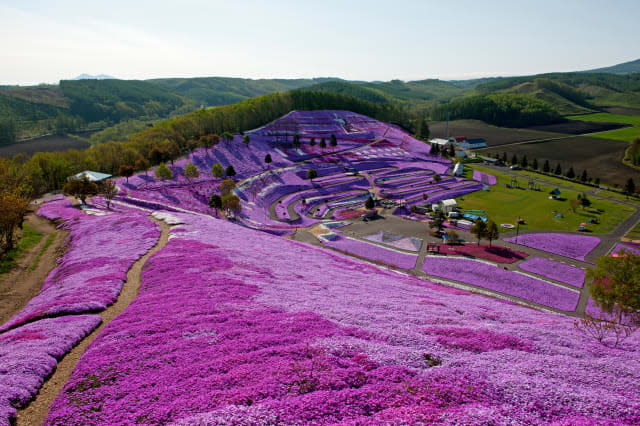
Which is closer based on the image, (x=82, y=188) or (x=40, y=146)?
(x=82, y=188)

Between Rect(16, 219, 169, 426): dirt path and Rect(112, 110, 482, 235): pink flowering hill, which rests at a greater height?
Rect(112, 110, 482, 235): pink flowering hill

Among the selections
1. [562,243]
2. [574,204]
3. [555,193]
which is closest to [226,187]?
[562,243]

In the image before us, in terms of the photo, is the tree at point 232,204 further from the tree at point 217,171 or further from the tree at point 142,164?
the tree at point 142,164

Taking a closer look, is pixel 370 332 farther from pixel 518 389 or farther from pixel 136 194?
pixel 136 194

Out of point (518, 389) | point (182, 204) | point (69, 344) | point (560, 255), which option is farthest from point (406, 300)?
point (182, 204)

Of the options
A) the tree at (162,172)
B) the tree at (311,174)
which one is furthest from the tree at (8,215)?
the tree at (311,174)

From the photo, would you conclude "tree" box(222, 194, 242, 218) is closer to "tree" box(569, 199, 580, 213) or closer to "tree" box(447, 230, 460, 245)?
"tree" box(447, 230, 460, 245)

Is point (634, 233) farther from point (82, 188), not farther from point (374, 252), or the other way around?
point (82, 188)

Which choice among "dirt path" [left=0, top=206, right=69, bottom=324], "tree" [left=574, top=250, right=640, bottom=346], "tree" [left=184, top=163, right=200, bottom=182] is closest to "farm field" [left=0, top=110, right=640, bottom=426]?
"dirt path" [left=0, top=206, right=69, bottom=324]
